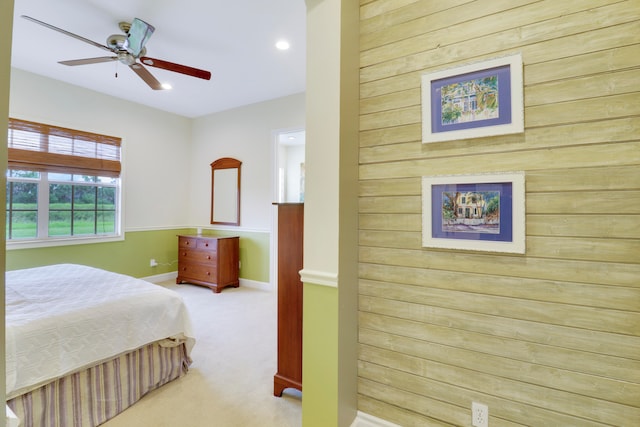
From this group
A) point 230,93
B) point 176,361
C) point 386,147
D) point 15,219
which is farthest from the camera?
point 230,93

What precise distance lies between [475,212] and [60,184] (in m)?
4.89

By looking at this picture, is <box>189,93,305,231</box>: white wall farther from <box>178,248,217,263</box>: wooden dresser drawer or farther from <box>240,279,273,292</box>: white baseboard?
<box>240,279,273,292</box>: white baseboard

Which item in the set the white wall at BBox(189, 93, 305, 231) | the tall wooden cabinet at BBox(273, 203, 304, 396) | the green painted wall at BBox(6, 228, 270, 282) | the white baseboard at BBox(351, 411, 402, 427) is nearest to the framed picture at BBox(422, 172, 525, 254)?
the tall wooden cabinet at BBox(273, 203, 304, 396)

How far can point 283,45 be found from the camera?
9.59ft

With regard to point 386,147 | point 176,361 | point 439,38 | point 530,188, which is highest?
point 439,38

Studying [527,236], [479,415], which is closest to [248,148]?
[527,236]

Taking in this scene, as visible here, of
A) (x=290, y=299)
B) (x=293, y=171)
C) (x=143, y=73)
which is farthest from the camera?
(x=293, y=171)

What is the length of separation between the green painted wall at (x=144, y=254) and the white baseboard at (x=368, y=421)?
3.08 metres

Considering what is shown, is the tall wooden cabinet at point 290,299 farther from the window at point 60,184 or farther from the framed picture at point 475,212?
the window at point 60,184

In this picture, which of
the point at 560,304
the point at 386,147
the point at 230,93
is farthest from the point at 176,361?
the point at 230,93

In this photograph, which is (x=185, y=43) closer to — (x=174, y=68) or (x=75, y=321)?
(x=174, y=68)

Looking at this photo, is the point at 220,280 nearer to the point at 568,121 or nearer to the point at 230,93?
the point at 230,93

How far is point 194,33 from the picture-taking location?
2.73m

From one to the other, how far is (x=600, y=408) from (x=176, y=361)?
246 centimetres
